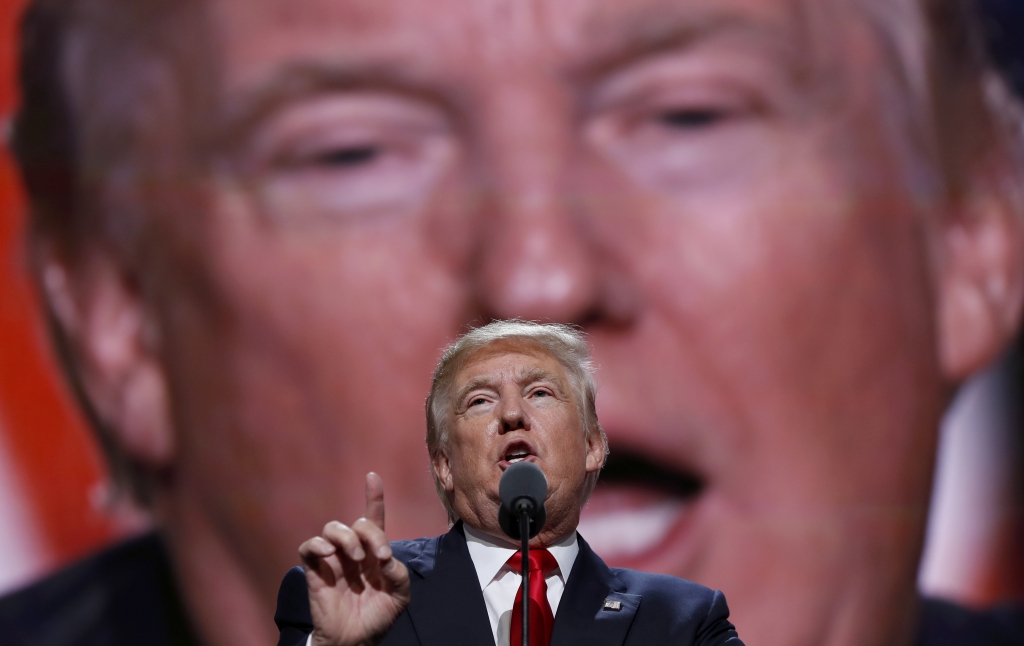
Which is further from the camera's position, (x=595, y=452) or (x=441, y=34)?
(x=441, y=34)

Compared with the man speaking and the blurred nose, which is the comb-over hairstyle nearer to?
the man speaking

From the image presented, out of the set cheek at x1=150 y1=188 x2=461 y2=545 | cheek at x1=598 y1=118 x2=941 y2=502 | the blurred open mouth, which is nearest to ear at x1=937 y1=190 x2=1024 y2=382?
cheek at x1=598 y1=118 x2=941 y2=502

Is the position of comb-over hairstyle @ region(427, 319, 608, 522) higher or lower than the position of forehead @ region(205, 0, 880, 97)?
lower

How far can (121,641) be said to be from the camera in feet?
8.26

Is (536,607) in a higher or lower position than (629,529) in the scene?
higher

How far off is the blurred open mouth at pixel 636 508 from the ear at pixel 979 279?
73cm

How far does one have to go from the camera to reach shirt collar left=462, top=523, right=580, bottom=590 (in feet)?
4.09

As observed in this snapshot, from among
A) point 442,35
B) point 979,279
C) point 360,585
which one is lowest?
point 979,279

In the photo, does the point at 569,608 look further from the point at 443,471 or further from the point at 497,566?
the point at 443,471

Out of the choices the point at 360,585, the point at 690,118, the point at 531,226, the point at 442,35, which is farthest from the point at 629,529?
the point at 360,585

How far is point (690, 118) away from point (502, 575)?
152cm

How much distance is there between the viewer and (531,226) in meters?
2.42

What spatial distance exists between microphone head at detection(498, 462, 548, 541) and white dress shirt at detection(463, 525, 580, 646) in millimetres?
143

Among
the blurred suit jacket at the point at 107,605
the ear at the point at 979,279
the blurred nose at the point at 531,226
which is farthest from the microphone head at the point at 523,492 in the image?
the ear at the point at 979,279
